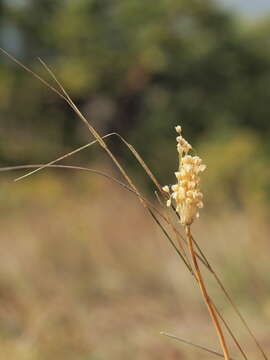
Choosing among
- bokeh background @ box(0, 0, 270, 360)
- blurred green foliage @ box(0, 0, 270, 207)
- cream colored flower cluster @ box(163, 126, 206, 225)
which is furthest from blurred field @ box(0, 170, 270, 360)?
blurred green foliage @ box(0, 0, 270, 207)

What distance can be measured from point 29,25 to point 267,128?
5.48 m

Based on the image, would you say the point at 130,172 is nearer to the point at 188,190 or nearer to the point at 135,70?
the point at 135,70

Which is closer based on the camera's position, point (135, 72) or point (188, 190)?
point (188, 190)

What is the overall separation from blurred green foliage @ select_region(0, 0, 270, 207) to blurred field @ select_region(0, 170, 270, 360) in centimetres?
934

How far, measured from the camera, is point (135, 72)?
19938mm

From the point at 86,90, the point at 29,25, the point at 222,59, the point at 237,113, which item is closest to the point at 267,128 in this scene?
the point at 237,113

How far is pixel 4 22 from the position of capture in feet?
61.4

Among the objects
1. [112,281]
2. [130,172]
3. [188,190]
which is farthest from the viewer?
[130,172]

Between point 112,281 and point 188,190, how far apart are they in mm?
4941

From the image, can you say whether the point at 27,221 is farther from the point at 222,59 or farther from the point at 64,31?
the point at 222,59

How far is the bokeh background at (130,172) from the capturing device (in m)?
3.62

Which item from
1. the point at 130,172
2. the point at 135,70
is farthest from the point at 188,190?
the point at 135,70

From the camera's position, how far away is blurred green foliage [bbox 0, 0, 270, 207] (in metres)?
18.2

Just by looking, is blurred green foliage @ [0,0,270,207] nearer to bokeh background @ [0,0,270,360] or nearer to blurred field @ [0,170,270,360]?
bokeh background @ [0,0,270,360]
